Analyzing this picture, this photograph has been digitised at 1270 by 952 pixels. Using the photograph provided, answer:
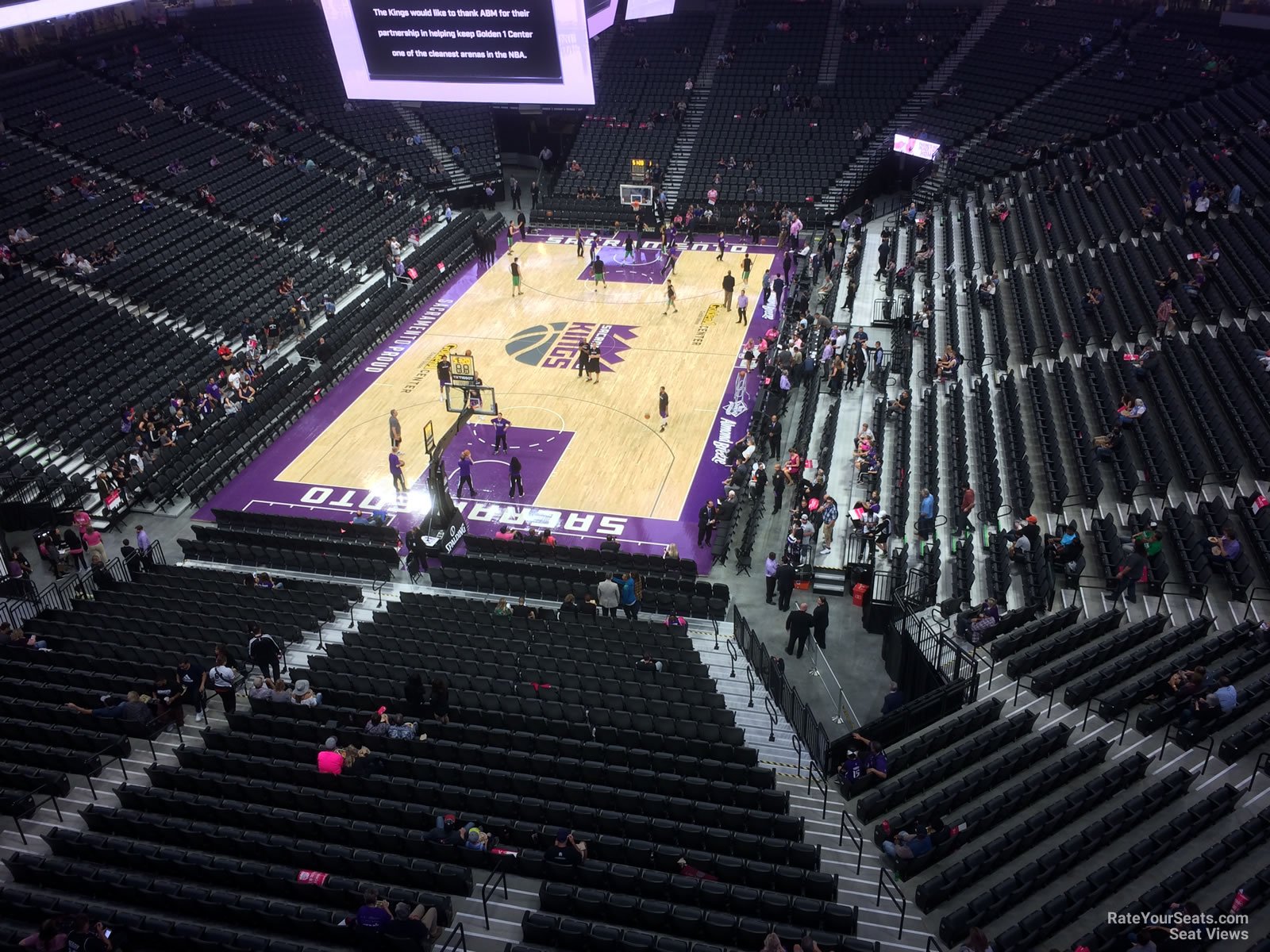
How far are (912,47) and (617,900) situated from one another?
158 feet

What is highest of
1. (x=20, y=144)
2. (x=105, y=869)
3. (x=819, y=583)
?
(x=20, y=144)

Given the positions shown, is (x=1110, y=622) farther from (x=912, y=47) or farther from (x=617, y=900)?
(x=912, y=47)

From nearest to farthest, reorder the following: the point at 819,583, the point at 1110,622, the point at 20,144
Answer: the point at 1110,622, the point at 819,583, the point at 20,144

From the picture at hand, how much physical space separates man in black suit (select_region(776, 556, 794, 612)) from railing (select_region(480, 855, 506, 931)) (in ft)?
30.5

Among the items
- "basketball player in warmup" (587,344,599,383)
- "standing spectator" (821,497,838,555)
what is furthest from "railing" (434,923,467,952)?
"basketball player in warmup" (587,344,599,383)

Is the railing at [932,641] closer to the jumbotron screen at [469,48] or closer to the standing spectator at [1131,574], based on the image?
the standing spectator at [1131,574]

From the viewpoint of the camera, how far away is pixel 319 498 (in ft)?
84.1

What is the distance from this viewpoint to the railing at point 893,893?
1160 cm

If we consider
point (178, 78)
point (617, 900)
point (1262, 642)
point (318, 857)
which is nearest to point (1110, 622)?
point (1262, 642)

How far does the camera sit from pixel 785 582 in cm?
1998

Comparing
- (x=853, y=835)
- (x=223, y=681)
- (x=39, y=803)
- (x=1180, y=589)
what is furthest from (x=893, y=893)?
(x=39, y=803)

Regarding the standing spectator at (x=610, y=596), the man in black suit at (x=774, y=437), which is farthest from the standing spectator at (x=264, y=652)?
the man in black suit at (x=774, y=437)

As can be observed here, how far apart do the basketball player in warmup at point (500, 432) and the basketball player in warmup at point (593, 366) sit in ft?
12.8

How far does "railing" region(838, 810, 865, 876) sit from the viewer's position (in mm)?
12617
